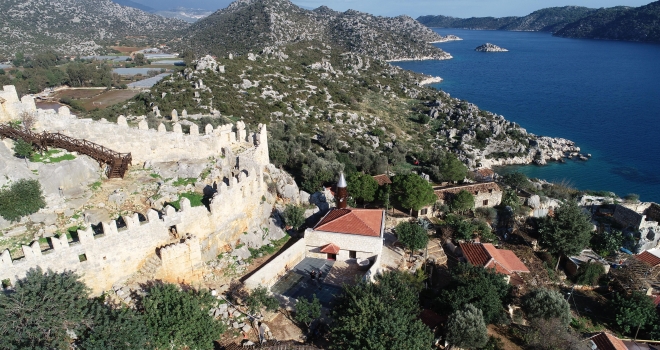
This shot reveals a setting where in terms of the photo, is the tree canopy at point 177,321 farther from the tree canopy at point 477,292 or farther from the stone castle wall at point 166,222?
the tree canopy at point 477,292

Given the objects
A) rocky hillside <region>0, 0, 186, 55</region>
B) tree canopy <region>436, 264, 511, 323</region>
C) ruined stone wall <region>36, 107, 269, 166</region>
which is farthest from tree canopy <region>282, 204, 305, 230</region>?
rocky hillside <region>0, 0, 186, 55</region>

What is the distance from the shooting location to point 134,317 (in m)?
11.6

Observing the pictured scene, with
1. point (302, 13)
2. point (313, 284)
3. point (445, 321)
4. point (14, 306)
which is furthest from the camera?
point (302, 13)

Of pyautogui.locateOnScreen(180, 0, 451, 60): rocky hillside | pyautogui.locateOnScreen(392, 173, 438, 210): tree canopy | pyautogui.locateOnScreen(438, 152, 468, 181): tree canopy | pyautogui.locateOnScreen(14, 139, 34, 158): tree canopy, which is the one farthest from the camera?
pyautogui.locateOnScreen(180, 0, 451, 60): rocky hillside

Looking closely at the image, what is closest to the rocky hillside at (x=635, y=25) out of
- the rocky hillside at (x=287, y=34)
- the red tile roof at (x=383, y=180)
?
the rocky hillside at (x=287, y=34)

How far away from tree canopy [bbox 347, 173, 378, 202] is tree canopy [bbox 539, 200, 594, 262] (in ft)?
32.7

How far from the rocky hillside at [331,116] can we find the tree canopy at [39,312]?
1517 centimetres

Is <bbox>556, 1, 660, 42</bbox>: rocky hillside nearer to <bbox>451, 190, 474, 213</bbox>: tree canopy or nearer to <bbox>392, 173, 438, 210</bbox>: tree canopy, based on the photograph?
<bbox>451, 190, 474, 213</bbox>: tree canopy

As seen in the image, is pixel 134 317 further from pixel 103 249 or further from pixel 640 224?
pixel 640 224

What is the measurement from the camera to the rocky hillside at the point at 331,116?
3531 centimetres

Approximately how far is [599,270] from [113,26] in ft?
532

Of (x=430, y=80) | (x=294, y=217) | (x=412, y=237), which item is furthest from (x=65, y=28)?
(x=412, y=237)

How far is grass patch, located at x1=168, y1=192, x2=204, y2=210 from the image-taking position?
16259 millimetres

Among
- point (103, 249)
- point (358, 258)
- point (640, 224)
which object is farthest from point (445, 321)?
point (640, 224)
